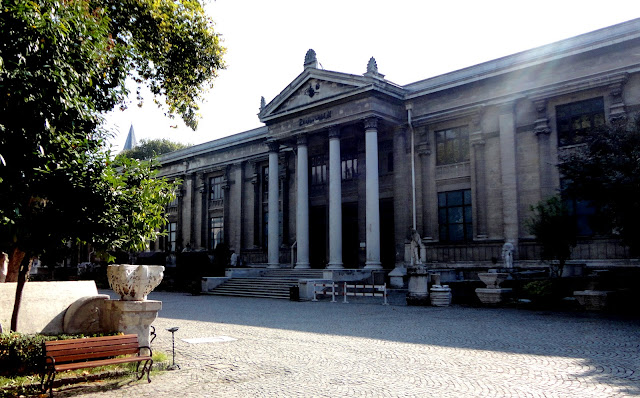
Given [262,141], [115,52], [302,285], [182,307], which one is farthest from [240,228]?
[115,52]

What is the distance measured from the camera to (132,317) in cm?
Result: 1004

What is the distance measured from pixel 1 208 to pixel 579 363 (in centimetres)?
981

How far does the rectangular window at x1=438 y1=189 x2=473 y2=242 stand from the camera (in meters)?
30.5

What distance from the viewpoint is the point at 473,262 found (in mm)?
29344

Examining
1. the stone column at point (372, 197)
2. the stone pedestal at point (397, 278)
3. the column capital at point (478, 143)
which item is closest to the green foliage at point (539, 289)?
the stone pedestal at point (397, 278)

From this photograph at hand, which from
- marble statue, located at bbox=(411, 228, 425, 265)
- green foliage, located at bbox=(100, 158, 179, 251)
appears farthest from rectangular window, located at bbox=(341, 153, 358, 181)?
green foliage, located at bbox=(100, 158, 179, 251)

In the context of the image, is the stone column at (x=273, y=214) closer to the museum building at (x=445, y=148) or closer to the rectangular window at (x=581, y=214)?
the museum building at (x=445, y=148)

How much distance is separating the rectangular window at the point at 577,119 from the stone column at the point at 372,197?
31.8 ft

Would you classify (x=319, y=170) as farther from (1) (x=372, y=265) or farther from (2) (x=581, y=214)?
(2) (x=581, y=214)

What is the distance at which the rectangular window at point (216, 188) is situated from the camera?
154 ft

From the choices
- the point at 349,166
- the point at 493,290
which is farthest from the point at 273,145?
the point at 493,290

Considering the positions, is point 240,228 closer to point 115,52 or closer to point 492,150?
point 492,150

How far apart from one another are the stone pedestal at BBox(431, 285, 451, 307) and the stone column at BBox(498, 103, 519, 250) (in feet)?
27.3

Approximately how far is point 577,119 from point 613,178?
40.5ft
